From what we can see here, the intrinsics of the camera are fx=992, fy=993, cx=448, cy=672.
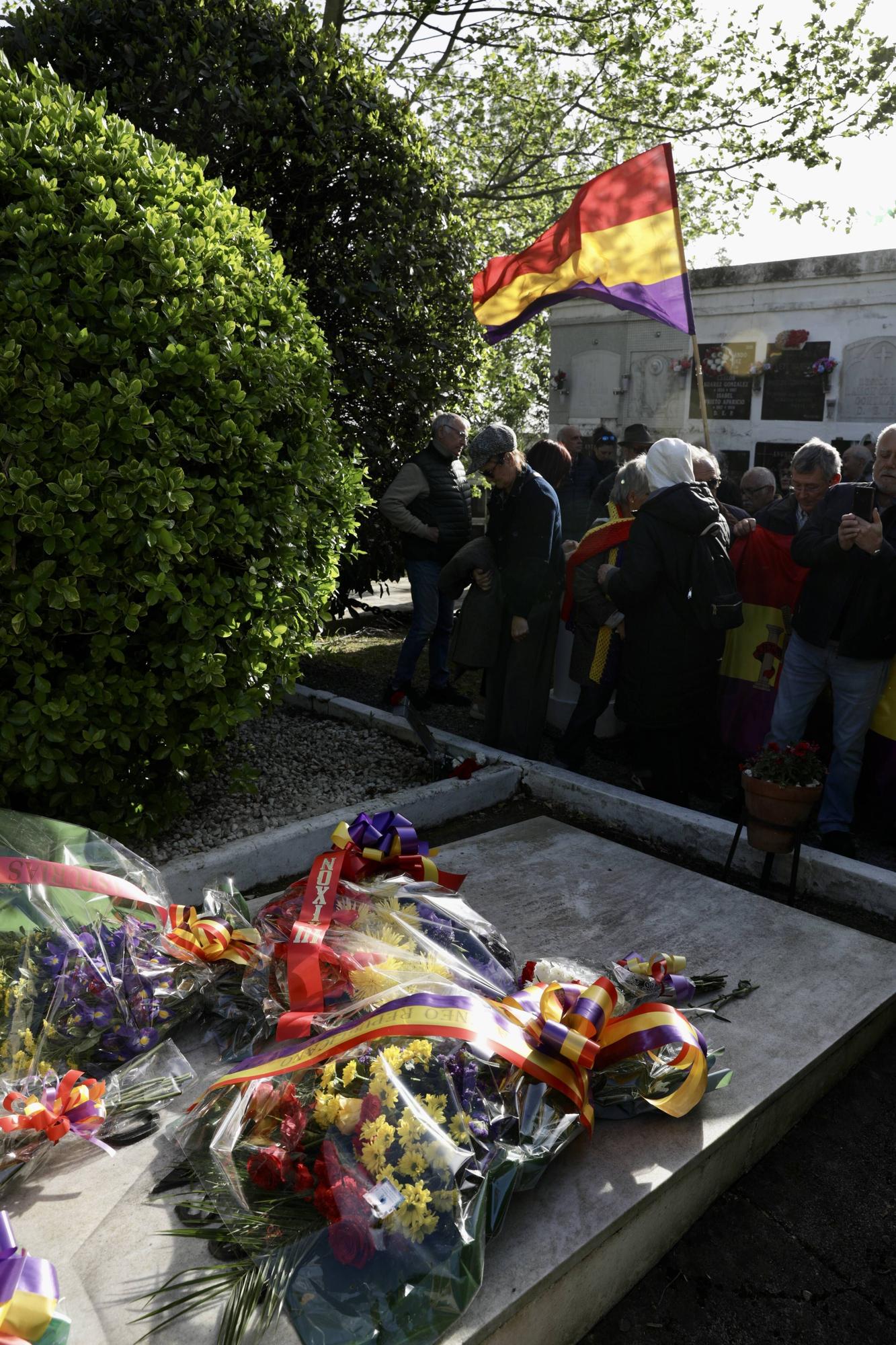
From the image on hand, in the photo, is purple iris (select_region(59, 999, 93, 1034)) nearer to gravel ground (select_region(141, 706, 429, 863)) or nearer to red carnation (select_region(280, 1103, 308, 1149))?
red carnation (select_region(280, 1103, 308, 1149))

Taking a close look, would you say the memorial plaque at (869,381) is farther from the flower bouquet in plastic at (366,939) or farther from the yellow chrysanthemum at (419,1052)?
the yellow chrysanthemum at (419,1052)

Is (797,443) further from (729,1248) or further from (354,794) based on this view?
(729,1248)

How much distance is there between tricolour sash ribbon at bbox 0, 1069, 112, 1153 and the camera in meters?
2.38

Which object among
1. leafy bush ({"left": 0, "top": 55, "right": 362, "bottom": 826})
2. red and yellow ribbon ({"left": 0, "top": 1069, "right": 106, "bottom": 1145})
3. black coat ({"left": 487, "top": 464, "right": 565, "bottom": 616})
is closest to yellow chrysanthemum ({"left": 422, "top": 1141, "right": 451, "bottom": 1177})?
red and yellow ribbon ({"left": 0, "top": 1069, "right": 106, "bottom": 1145})

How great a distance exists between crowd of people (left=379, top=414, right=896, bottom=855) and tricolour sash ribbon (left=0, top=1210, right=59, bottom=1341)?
3.63m

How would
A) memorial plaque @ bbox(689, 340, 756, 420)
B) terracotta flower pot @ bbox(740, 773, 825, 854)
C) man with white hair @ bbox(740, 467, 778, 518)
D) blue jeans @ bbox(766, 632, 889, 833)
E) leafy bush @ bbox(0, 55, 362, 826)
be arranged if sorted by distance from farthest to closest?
memorial plaque @ bbox(689, 340, 756, 420), man with white hair @ bbox(740, 467, 778, 518), blue jeans @ bbox(766, 632, 889, 833), terracotta flower pot @ bbox(740, 773, 825, 854), leafy bush @ bbox(0, 55, 362, 826)

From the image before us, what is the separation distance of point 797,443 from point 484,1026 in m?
10.5

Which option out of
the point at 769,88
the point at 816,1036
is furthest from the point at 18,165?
the point at 769,88

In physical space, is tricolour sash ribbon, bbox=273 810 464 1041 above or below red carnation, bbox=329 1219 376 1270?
above

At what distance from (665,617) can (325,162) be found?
11.5 ft

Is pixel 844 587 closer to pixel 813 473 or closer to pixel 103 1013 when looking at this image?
pixel 813 473

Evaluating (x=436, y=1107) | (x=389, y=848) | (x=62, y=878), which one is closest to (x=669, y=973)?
(x=389, y=848)

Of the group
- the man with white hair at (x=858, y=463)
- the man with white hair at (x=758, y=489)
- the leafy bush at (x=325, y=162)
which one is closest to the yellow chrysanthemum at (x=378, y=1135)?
the leafy bush at (x=325, y=162)

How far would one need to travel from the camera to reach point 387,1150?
2061 mm
